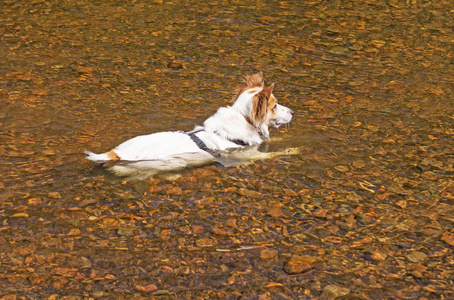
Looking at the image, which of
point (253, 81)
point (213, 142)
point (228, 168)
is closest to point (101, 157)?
point (213, 142)

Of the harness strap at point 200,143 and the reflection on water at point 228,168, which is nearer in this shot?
the reflection on water at point 228,168

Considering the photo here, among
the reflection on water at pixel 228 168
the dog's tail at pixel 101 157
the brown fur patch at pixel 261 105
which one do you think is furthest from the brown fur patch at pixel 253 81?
the dog's tail at pixel 101 157

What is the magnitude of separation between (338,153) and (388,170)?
2.35 ft

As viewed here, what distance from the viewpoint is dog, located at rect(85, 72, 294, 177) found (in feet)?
20.1

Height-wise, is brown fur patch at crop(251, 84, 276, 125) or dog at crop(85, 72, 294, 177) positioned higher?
brown fur patch at crop(251, 84, 276, 125)

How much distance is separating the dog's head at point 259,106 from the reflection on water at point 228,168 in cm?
47

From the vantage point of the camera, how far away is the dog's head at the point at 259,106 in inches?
268

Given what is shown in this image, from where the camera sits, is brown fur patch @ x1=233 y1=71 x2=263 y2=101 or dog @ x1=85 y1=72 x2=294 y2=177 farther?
brown fur patch @ x1=233 y1=71 x2=263 y2=101

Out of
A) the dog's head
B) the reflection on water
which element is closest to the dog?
the dog's head

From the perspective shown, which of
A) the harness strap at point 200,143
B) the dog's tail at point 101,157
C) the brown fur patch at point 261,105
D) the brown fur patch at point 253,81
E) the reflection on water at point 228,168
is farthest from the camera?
the brown fur patch at point 253,81

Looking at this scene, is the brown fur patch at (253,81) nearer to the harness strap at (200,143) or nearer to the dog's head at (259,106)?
the dog's head at (259,106)

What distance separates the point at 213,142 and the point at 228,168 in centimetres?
39

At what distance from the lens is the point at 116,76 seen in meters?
9.32

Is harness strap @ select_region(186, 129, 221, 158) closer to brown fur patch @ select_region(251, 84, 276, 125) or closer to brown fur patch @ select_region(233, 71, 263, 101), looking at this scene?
brown fur patch @ select_region(251, 84, 276, 125)
